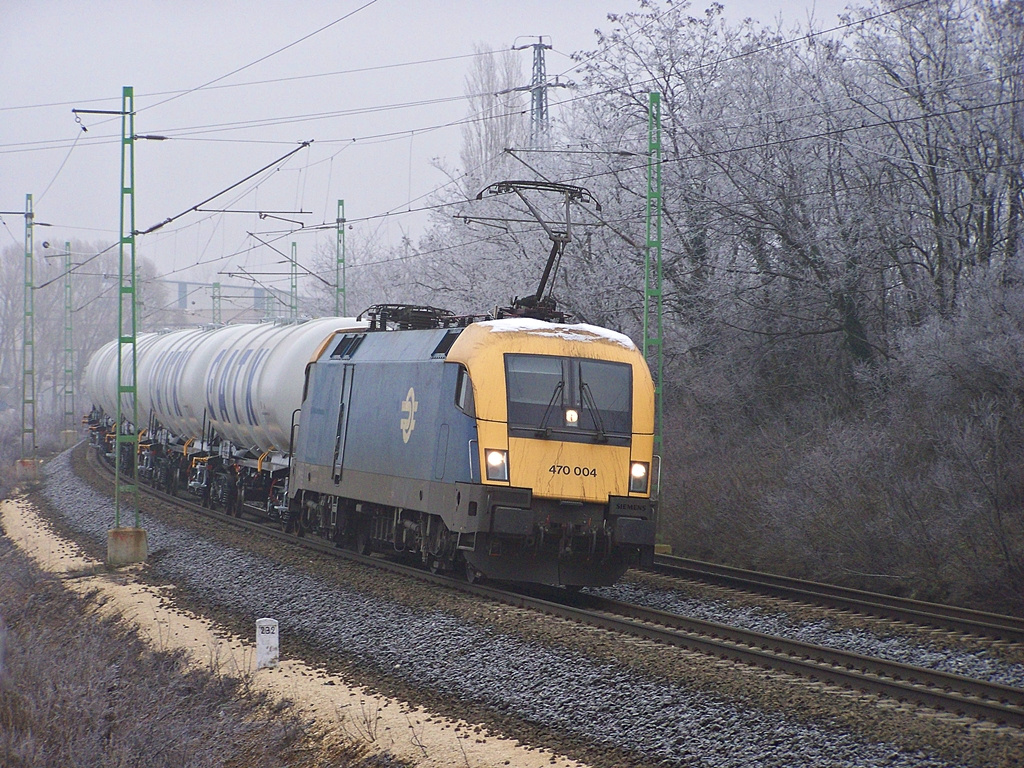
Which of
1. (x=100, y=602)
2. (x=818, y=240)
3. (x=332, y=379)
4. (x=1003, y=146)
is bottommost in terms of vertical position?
(x=100, y=602)

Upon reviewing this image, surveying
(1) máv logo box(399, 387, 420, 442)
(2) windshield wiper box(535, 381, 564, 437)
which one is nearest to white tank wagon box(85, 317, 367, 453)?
(1) máv logo box(399, 387, 420, 442)

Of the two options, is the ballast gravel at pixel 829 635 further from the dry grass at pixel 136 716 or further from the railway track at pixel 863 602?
the dry grass at pixel 136 716

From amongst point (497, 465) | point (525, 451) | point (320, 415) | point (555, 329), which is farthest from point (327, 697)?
point (320, 415)

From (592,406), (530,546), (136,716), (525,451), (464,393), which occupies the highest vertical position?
(464,393)

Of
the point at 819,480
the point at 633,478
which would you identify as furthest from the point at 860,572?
the point at 633,478

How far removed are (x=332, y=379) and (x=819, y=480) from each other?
762 cm

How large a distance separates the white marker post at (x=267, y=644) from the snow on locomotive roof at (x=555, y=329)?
407cm

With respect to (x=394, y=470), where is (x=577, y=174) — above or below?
above

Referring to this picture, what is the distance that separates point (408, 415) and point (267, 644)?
3.93 meters

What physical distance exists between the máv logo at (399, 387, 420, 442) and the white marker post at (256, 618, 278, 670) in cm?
362

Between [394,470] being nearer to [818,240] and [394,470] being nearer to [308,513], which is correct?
[308,513]

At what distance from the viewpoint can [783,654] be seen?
9.98 meters

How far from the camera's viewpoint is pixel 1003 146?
20.2 m

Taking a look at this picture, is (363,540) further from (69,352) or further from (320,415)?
(69,352)
